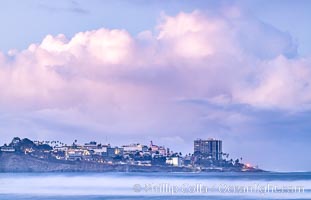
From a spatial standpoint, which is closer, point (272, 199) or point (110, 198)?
point (272, 199)

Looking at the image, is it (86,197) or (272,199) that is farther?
(86,197)

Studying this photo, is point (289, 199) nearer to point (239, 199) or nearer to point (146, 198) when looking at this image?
point (239, 199)

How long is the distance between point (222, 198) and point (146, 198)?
26.2ft

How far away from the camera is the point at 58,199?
9256 centimetres

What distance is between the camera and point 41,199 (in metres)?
93.2

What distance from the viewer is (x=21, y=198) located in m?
94.4

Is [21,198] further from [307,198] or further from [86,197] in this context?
[307,198]

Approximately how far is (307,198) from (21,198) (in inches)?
1147

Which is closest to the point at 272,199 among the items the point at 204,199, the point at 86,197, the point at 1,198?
the point at 204,199

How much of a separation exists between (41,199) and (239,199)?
20104 millimetres

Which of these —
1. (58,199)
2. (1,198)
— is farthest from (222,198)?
(1,198)

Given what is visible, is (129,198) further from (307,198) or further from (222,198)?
(307,198)

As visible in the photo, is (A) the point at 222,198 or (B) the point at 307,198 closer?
(B) the point at 307,198

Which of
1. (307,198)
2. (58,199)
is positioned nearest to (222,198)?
(307,198)
